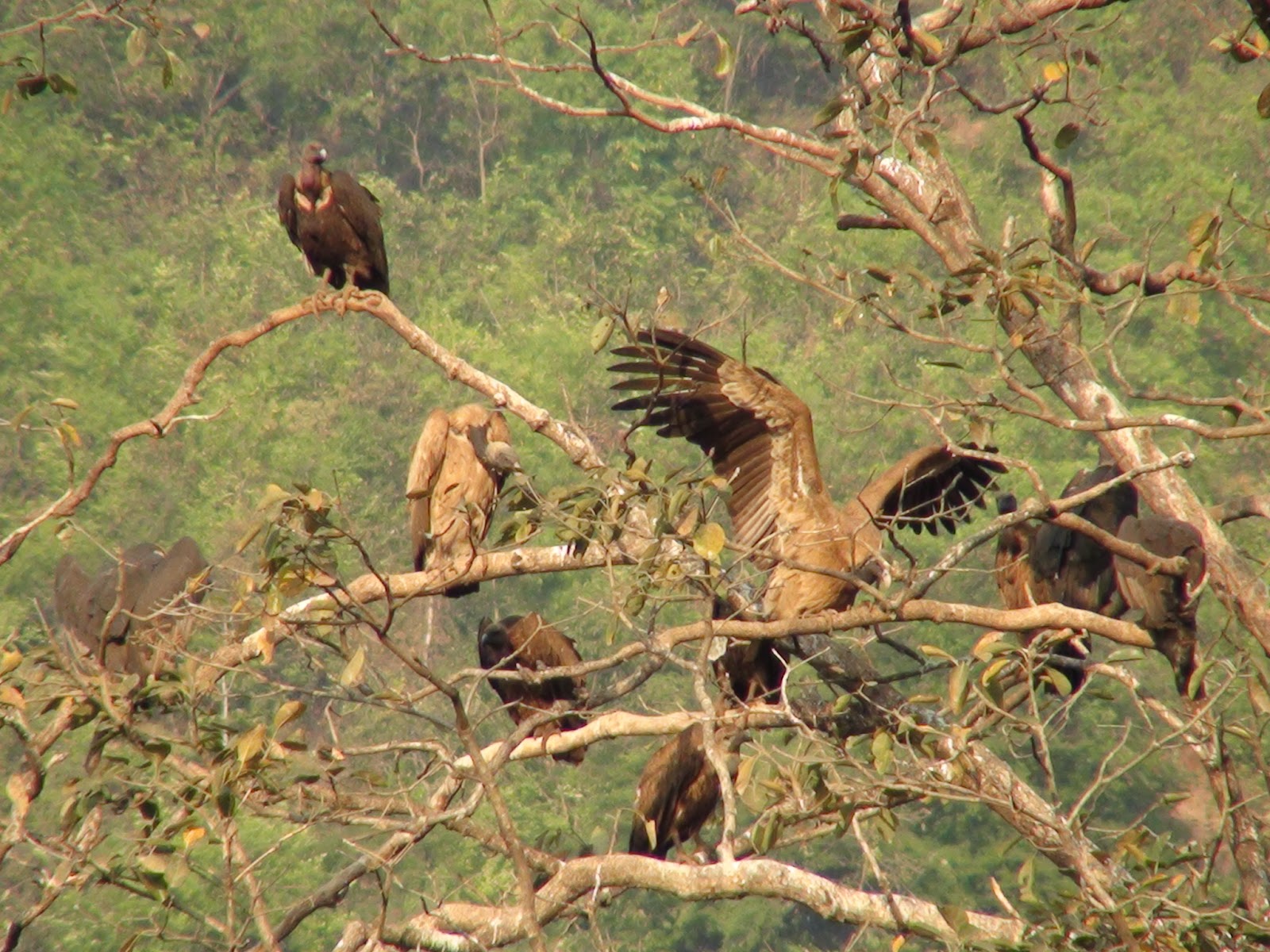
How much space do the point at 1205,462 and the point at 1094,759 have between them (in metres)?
3.65

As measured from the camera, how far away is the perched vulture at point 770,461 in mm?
4824

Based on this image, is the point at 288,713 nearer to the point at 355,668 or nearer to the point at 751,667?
the point at 355,668

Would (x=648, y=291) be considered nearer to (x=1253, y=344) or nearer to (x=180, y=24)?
(x=1253, y=344)

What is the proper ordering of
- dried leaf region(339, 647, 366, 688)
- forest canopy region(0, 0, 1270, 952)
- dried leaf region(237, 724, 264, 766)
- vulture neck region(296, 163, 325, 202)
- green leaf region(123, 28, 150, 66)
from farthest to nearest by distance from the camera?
vulture neck region(296, 163, 325, 202) < green leaf region(123, 28, 150, 66) < forest canopy region(0, 0, 1270, 952) < dried leaf region(237, 724, 264, 766) < dried leaf region(339, 647, 366, 688)

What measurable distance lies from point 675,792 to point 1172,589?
2536 millimetres

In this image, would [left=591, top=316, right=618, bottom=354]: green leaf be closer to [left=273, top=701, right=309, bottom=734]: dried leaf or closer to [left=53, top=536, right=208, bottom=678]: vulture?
[left=273, top=701, right=309, bottom=734]: dried leaf

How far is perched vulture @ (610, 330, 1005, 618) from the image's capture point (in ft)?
15.8

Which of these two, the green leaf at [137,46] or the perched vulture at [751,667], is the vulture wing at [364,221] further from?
the perched vulture at [751,667]

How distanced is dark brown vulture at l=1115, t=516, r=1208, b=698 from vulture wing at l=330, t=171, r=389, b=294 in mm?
3248

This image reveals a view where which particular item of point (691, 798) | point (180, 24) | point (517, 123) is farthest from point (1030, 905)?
point (180, 24)

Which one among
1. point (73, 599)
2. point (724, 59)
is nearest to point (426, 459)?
point (73, 599)

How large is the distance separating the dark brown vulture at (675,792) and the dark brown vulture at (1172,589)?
6.61 ft

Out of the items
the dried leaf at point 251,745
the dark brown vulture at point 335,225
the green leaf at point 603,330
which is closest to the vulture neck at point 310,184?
the dark brown vulture at point 335,225

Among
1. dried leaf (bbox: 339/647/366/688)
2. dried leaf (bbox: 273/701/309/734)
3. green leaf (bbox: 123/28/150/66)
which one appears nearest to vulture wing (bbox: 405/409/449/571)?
green leaf (bbox: 123/28/150/66)
